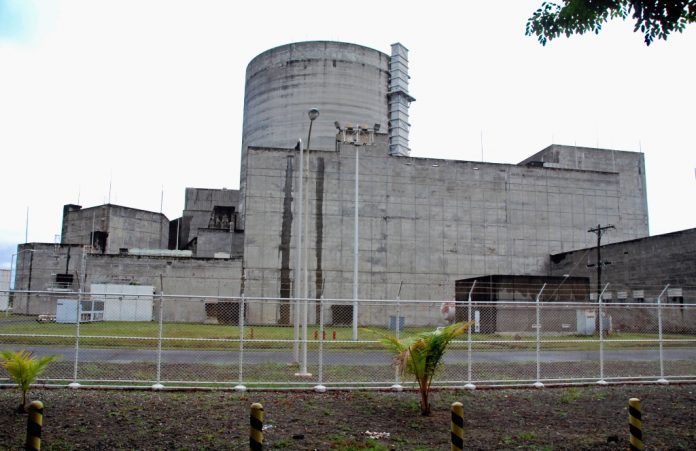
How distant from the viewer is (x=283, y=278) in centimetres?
5131

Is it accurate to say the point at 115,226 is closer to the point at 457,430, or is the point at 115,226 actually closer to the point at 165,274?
the point at 165,274

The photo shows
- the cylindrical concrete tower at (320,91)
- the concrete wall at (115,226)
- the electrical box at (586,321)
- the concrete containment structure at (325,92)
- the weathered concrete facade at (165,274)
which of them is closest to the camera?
the electrical box at (586,321)

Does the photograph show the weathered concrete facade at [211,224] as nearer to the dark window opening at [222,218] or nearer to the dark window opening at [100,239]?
the dark window opening at [222,218]

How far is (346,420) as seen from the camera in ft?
33.2

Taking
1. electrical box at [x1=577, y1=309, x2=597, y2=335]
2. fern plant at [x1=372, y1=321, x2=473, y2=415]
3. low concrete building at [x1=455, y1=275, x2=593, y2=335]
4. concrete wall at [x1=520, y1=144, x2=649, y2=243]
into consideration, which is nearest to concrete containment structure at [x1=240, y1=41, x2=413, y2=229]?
concrete wall at [x1=520, y1=144, x2=649, y2=243]

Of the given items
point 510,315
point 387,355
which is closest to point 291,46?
point 510,315

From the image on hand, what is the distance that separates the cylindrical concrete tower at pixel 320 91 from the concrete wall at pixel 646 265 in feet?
84.7

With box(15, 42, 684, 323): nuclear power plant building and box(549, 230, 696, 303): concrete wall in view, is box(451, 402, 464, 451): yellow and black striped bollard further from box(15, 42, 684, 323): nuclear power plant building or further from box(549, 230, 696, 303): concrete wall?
box(549, 230, 696, 303): concrete wall

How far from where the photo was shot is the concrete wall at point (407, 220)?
5181cm

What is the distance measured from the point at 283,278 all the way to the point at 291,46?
1128 inches

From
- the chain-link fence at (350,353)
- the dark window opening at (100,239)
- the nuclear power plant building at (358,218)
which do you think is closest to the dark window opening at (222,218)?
the nuclear power plant building at (358,218)

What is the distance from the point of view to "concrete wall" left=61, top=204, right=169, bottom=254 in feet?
235

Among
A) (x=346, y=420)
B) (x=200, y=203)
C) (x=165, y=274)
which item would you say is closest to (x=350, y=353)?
(x=346, y=420)

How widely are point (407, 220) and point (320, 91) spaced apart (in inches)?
756
